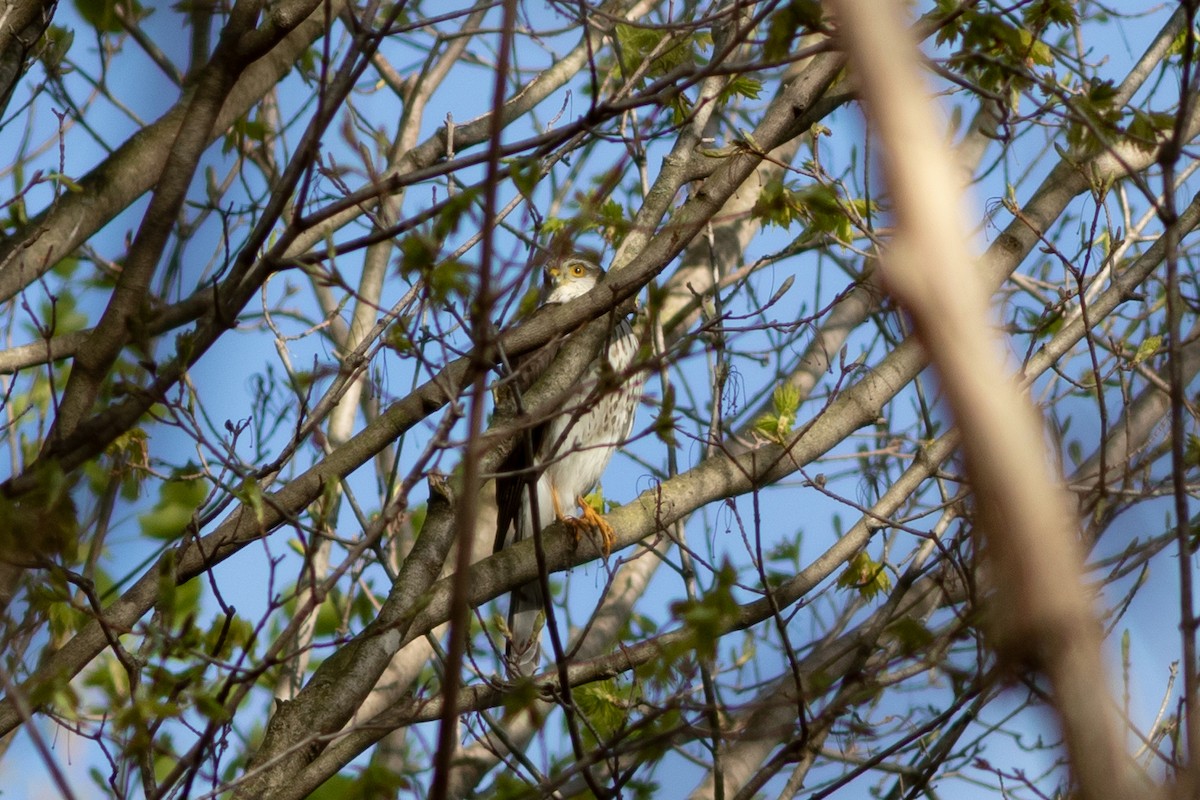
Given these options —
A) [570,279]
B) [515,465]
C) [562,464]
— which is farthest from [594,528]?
[570,279]

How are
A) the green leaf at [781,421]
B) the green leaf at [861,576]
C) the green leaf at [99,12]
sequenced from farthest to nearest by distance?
the green leaf at [861,576]
the green leaf at [781,421]
the green leaf at [99,12]

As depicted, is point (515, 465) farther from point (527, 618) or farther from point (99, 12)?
point (99, 12)

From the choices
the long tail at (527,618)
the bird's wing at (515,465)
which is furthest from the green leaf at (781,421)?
the long tail at (527,618)

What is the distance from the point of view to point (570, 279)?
6945mm

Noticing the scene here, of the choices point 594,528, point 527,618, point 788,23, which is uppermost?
point 527,618

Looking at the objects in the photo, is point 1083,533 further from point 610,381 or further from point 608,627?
point 608,627

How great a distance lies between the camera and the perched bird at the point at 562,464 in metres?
4.66

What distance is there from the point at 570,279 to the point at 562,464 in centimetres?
132

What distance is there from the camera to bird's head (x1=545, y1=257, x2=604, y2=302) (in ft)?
22.4

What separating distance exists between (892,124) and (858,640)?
2.84m

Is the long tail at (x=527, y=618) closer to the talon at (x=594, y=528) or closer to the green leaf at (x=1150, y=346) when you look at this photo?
the talon at (x=594, y=528)

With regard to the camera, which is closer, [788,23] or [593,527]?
[788,23]

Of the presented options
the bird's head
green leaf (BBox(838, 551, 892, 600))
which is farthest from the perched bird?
green leaf (BBox(838, 551, 892, 600))

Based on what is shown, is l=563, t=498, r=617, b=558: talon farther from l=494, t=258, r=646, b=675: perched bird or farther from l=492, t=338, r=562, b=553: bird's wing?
l=492, t=338, r=562, b=553: bird's wing
